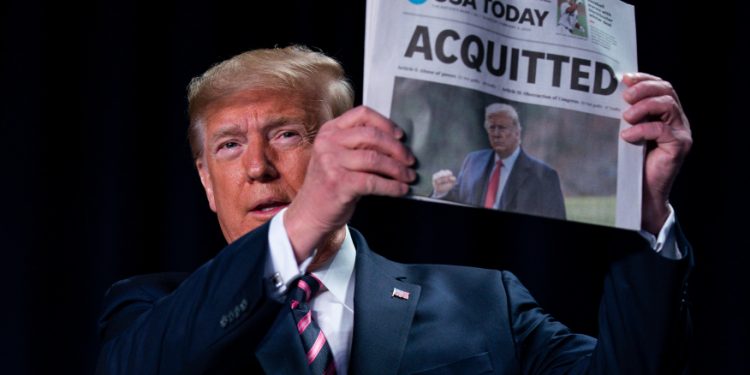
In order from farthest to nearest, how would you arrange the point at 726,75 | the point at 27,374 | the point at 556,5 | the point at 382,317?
the point at 726,75, the point at 27,374, the point at 382,317, the point at 556,5

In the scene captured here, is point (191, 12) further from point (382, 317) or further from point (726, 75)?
point (726, 75)

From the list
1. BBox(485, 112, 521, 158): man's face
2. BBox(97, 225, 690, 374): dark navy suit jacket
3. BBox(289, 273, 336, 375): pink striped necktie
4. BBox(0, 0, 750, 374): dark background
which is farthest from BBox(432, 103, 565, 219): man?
BBox(0, 0, 750, 374): dark background

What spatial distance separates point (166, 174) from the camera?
259 cm

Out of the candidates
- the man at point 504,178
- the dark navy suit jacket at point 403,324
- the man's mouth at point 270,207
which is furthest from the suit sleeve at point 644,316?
the man's mouth at point 270,207

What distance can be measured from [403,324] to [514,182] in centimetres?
57

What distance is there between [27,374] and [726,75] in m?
2.09

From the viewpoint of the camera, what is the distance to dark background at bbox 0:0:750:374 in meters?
2.48

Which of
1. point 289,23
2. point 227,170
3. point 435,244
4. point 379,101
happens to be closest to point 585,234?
point 435,244

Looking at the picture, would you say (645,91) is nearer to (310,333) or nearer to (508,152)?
(508,152)

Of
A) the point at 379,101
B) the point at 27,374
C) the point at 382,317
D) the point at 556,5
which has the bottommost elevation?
the point at 27,374

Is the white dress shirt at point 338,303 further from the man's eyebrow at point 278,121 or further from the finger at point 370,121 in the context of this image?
the finger at point 370,121

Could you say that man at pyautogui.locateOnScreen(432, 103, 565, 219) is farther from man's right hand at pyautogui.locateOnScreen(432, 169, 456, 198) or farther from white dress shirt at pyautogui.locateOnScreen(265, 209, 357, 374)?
white dress shirt at pyautogui.locateOnScreen(265, 209, 357, 374)

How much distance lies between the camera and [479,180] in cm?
122

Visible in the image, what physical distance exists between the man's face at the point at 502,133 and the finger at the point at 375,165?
0.43 ft
